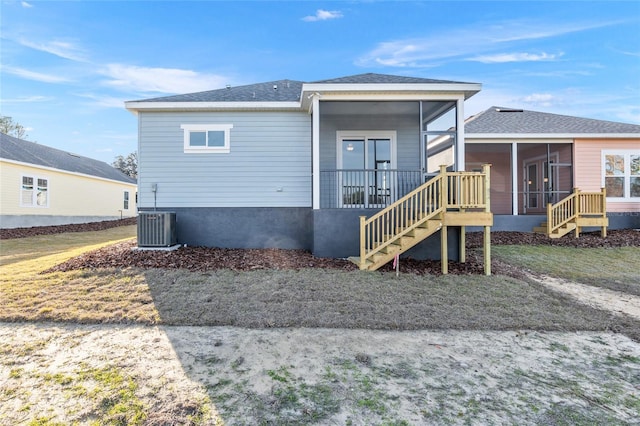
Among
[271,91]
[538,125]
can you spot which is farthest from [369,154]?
[538,125]

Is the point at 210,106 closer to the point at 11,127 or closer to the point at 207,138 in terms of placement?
the point at 207,138

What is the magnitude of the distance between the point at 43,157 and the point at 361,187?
19343mm

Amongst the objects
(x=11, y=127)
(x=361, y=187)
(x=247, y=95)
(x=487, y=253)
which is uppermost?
(x=11, y=127)

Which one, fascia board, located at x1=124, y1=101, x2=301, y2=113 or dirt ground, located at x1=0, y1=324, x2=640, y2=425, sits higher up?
fascia board, located at x1=124, y1=101, x2=301, y2=113

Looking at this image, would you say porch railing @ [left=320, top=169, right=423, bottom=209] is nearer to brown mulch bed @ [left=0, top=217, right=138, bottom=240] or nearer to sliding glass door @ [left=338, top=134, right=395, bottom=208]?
sliding glass door @ [left=338, top=134, right=395, bottom=208]

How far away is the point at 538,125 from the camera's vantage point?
40.6 feet

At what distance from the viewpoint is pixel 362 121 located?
9.28 meters

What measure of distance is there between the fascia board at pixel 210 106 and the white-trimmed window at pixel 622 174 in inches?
A: 489

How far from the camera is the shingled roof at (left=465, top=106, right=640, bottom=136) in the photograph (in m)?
11.7

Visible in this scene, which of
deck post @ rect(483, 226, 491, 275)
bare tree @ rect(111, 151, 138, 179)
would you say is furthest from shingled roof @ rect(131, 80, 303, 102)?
bare tree @ rect(111, 151, 138, 179)

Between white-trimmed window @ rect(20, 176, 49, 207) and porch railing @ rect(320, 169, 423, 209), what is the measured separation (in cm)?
1602

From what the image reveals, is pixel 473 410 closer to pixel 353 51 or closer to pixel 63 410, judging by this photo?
pixel 63 410

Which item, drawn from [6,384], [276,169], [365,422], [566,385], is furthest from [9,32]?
[566,385]

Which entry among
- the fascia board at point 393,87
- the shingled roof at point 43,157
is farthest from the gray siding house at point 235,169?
the shingled roof at point 43,157
